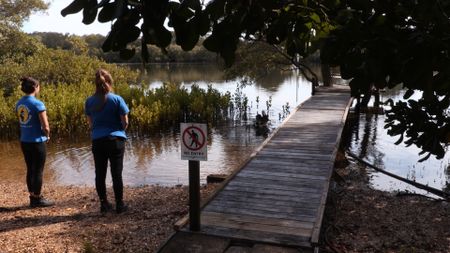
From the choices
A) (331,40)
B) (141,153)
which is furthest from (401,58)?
(141,153)

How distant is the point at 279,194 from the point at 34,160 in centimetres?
376

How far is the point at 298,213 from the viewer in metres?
4.82

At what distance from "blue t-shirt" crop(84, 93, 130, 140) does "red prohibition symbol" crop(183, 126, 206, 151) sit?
1.97 metres

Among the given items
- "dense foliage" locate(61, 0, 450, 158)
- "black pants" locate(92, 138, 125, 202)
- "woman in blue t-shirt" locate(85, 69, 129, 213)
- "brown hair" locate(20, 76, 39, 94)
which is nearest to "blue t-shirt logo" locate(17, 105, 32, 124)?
"brown hair" locate(20, 76, 39, 94)

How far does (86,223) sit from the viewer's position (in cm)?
583

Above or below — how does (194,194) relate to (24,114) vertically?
below

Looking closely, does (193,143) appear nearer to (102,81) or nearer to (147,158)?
(102,81)

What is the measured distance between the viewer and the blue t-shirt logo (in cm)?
612

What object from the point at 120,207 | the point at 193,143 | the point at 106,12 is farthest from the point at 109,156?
the point at 106,12

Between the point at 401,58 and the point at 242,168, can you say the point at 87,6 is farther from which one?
the point at 242,168

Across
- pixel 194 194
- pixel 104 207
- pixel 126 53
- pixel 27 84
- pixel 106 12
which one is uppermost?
pixel 106 12

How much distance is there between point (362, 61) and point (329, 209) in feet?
17.6

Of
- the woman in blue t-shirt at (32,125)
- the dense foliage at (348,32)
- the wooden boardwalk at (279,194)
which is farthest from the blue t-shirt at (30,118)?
the dense foliage at (348,32)

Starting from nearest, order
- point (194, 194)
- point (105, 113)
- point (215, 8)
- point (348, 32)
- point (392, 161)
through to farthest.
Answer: point (215, 8), point (348, 32), point (194, 194), point (105, 113), point (392, 161)
